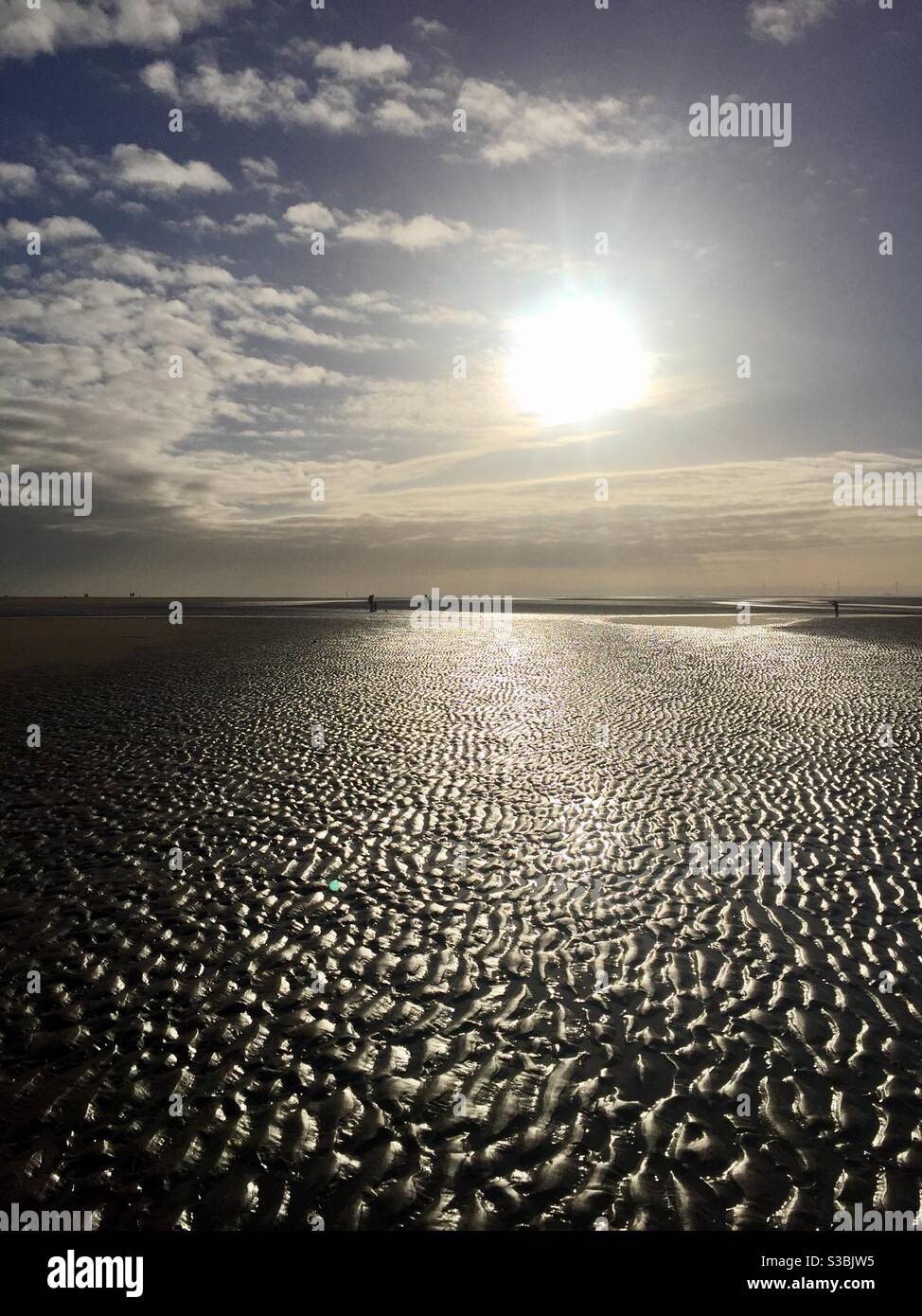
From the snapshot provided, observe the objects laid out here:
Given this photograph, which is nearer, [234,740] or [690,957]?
[690,957]

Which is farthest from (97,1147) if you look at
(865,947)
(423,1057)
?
(865,947)
